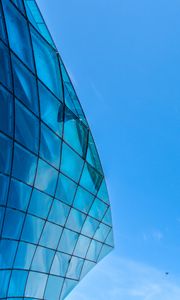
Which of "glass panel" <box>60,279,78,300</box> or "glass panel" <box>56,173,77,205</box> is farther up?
"glass panel" <box>56,173,77,205</box>

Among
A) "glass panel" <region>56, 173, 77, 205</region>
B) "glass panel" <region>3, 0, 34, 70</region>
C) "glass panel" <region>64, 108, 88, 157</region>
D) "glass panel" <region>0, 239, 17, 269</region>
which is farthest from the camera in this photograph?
"glass panel" <region>56, 173, 77, 205</region>

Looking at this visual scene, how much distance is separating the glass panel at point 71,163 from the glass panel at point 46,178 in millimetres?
873

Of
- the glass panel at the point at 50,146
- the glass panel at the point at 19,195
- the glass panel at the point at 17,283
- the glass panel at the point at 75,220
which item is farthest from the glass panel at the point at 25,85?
the glass panel at the point at 17,283

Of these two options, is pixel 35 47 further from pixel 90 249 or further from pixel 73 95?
pixel 90 249

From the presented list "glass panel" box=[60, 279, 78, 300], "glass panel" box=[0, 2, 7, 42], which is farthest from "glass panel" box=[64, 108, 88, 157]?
"glass panel" box=[60, 279, 78, 300]

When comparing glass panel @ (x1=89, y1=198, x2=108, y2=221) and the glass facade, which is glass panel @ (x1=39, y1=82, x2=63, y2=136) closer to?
the glass facade

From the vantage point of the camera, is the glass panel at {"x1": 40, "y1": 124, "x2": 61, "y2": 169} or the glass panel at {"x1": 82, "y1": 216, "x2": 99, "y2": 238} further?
the glass panel at {"x1": 82, "y1": 216, "x2": 99, "y2": 238}

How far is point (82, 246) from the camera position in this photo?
26359 mm

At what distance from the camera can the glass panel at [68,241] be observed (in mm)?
24062

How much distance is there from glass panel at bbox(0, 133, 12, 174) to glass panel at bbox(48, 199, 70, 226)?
18.0ft

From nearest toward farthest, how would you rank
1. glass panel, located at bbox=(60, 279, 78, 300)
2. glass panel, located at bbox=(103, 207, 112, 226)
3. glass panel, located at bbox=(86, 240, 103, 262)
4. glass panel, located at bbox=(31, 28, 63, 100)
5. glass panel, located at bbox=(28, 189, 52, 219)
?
glass panel, located at bbox=(31, 28, 63, 100), glass panel, located at bbox=(28, 189, 52, 219), glass panel, located at bbox=(103, 207, 112, 226), glass panel, located at bbox=(60, 279, 78, 300), glass panel, located at bbox=(86, 240, 103, 262)

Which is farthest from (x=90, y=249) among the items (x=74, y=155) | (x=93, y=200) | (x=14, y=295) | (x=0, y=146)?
(x=0, y=146)

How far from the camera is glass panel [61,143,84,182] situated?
2072 centimetres

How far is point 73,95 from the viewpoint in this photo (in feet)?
65.8
